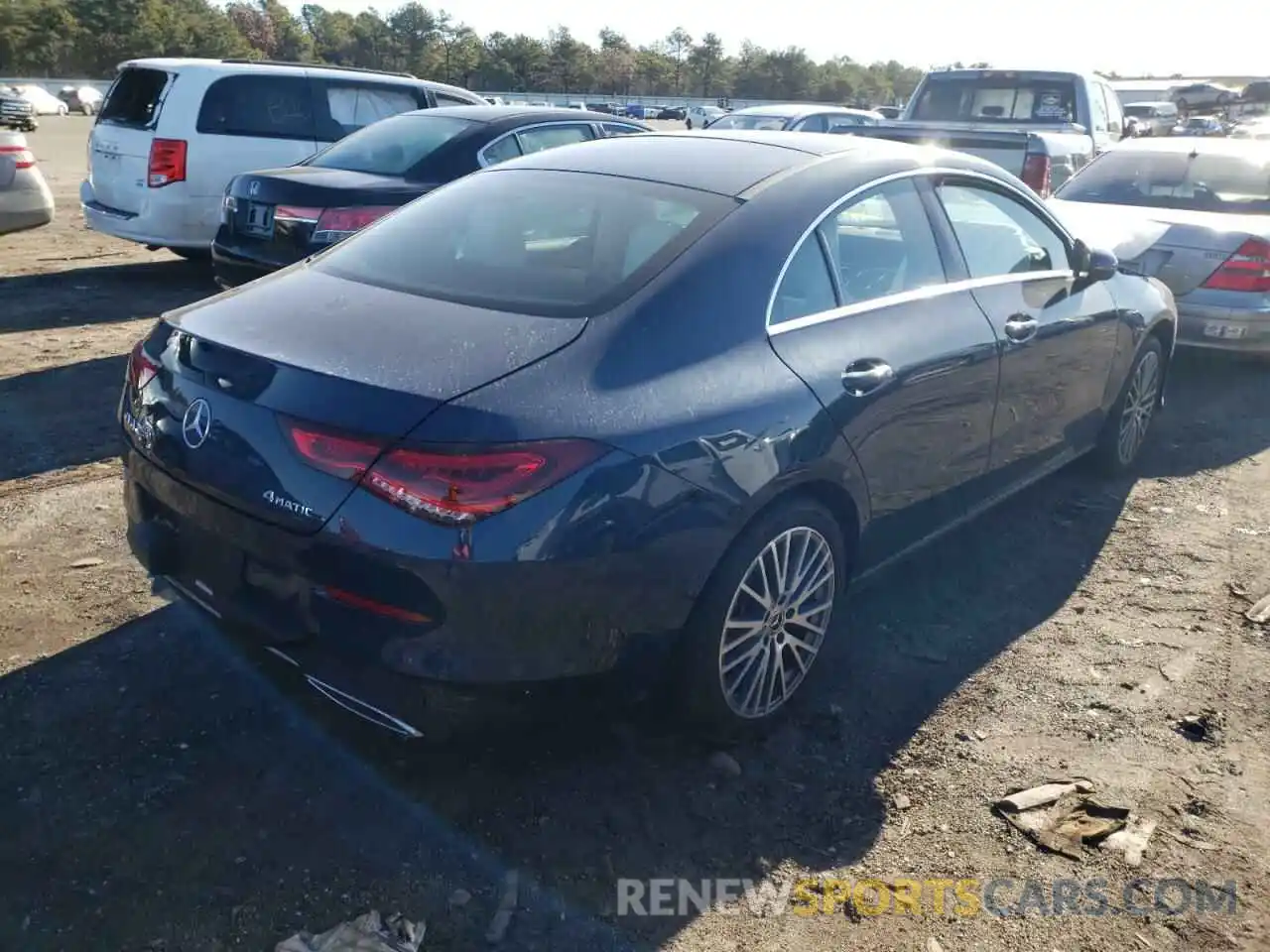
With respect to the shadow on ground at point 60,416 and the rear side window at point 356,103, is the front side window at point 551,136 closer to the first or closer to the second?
the rear side window at point 356,103

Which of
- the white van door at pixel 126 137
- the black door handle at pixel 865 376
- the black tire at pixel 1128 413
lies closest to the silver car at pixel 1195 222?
the black tire at pixel 1128 413

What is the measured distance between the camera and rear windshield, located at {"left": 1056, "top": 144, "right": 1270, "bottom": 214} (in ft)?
26.2

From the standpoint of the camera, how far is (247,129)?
9.15 metres

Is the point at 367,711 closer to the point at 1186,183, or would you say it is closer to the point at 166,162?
the point at 166,162

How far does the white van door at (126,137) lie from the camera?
8820mm

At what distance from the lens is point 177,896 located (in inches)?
98.4

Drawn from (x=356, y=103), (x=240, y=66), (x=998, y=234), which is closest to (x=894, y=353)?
(x=998, y=234)

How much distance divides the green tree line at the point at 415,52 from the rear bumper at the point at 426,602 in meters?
76.4

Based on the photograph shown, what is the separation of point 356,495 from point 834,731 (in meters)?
1.70

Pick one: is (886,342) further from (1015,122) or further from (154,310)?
(1015,122)

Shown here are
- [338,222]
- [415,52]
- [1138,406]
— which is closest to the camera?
[1138,406]

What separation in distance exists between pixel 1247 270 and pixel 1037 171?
227 centimetres

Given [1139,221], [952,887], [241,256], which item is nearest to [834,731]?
[952,887]

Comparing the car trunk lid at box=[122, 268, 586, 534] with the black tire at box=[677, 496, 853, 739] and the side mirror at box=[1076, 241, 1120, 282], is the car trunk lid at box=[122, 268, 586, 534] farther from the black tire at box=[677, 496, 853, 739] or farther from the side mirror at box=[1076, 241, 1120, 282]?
the side mirror at box=[1076, 241, 1120, 282]
